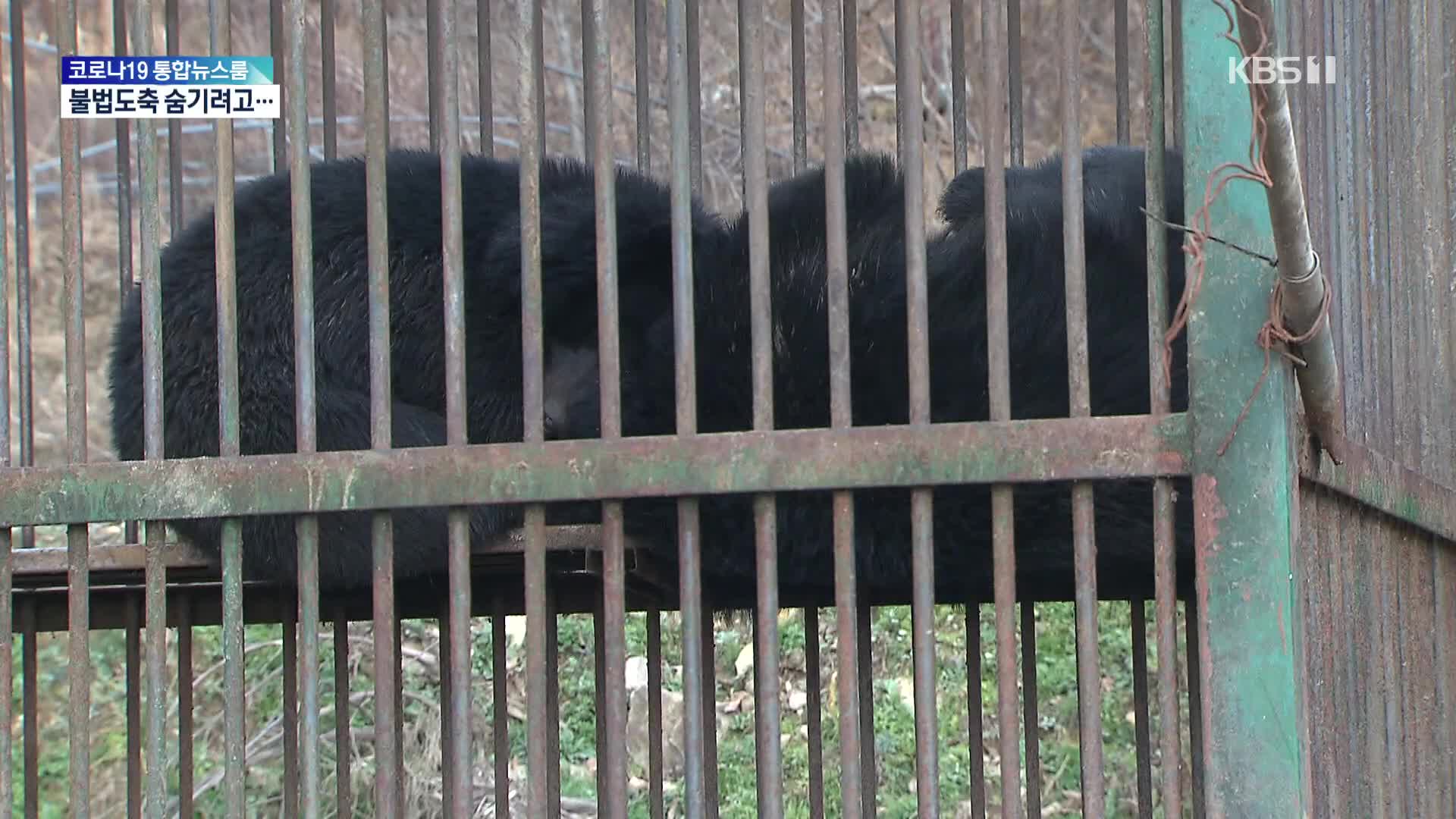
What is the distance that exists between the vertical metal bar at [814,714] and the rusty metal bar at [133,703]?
1490 millimetres

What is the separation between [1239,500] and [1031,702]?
5.14 ft

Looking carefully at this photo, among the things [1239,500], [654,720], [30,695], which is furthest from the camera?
[30,695]

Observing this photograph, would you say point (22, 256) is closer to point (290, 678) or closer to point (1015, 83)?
point (290, 678)

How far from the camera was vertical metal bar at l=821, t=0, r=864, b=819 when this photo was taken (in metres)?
2.17

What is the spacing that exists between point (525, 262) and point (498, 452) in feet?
0.91

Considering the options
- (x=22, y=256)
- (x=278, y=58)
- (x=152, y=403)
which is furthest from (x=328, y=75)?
(x=152, y=403)

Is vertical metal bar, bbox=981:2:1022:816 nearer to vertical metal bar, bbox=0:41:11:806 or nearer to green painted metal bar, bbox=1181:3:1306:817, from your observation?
A: green painted metal bar, bbox=1181:3:1306:817

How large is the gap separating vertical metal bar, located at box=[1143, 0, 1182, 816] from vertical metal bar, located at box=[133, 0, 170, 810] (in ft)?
4.65

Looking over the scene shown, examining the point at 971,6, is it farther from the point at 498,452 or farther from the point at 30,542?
the point at 498,452

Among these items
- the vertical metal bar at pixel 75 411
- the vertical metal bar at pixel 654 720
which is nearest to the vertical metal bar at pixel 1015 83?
the vertical metal bar at pixel 654 720

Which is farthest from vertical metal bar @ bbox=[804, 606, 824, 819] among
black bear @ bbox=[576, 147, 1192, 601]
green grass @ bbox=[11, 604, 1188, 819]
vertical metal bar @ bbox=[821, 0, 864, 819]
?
green grass @ bbox=[11, 604, 1188, 819]

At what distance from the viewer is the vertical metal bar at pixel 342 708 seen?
3.33 metres

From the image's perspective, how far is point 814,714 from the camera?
333 cm

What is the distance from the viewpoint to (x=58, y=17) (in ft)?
7.79
